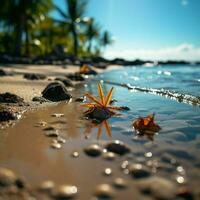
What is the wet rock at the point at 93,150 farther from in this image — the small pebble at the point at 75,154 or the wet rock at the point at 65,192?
the wet rock at the point at 65,192

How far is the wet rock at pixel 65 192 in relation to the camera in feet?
7.47

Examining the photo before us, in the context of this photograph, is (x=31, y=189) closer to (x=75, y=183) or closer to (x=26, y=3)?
(x=75, y=183)

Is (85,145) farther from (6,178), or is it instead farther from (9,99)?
(9,99)

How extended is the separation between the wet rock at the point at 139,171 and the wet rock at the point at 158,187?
8 cm

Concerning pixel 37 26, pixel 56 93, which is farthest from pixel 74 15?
pixel 56 93

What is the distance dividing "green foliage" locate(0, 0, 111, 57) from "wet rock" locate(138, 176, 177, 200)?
24.8 metres

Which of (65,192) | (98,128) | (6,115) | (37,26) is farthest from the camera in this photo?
(37,26)

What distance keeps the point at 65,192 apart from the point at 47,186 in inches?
6.7

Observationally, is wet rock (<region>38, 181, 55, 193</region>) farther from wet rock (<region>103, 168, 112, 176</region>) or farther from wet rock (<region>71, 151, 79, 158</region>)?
wet rock (<region>71, 151, 79, 158</region>)

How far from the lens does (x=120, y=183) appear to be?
2486mm

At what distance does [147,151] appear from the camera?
128 inches

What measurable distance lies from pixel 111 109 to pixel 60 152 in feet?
6.94

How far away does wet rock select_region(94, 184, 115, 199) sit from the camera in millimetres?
2305

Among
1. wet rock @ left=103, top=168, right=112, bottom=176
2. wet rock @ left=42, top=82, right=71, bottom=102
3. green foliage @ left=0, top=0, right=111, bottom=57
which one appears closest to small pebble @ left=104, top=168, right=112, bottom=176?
wet rock @ left=103, top=168, right=112, bottom=176
